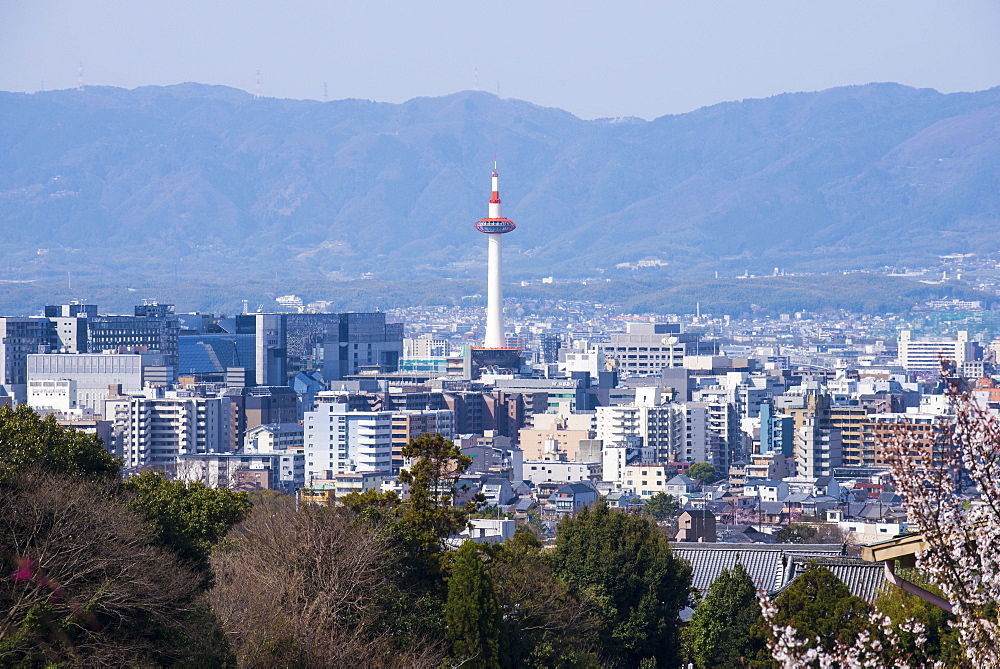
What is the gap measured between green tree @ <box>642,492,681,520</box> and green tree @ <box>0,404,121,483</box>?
96.8 feet

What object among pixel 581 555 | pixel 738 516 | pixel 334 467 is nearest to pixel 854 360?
pixel 334 467

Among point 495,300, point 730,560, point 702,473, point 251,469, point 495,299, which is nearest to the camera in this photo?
point 730,560

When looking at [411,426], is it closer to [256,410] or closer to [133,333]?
[256,410]

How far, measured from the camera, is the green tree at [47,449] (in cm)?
1570

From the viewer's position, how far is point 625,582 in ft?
67.8

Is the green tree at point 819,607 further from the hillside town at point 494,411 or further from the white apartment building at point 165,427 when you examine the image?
the white apartment building at point 165,427

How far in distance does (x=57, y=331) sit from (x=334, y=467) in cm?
4560

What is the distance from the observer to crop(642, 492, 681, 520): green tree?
47562 millimetres

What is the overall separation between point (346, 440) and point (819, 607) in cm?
5136

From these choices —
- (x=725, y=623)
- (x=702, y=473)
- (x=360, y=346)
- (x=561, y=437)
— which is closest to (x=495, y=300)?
(x=360, y=346)

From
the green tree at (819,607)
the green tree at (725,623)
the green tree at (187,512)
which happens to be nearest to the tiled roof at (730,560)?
the green tree at (725,623)

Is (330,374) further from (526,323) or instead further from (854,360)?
(526,323)

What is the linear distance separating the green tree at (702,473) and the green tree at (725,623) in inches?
1710

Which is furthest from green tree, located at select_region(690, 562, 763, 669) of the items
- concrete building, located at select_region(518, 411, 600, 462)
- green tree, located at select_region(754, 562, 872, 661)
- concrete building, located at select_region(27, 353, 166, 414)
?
concrete building, located at select_region(27, 353, 166, 414)
